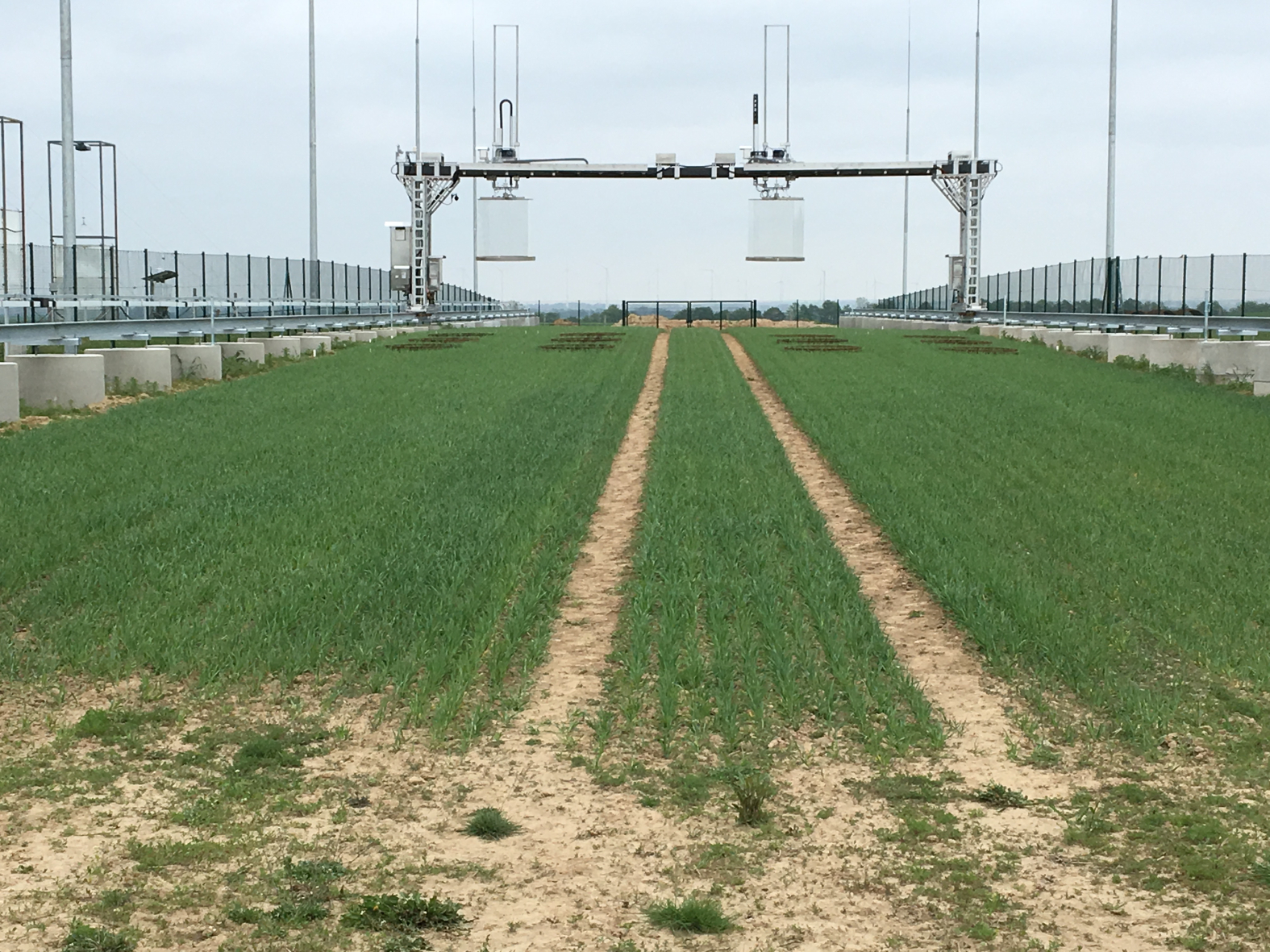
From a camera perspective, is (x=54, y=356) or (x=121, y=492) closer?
(x=121, y=492)

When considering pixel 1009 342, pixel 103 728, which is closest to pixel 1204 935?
pixel 103 728

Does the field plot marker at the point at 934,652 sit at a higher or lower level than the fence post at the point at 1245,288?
lower

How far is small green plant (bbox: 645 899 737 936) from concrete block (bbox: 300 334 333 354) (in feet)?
117

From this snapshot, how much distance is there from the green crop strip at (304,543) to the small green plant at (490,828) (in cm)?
122

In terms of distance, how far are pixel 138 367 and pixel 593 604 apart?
19.5 meters

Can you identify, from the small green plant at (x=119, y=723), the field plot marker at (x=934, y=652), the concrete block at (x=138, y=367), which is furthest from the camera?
the concrete block at (x=138, y=367)

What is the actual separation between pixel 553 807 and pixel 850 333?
4988 cm

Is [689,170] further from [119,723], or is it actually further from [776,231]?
[119,723]

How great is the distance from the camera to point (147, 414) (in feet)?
73.2

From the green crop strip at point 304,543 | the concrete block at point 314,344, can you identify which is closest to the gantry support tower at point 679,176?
the concrete block at point 314,344

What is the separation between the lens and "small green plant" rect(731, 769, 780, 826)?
6680mm

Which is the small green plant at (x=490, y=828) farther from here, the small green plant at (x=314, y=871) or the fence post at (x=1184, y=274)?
the fence post at (x=1184, y=274)

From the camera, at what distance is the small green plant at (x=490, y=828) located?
6.55m

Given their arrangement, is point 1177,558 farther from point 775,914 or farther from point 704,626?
point 775,914
